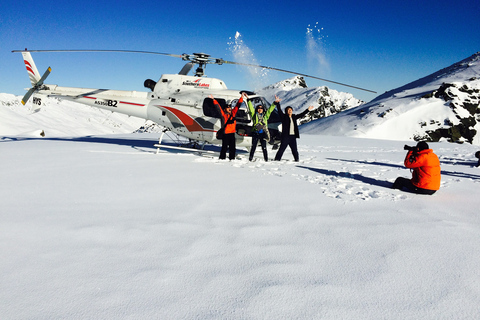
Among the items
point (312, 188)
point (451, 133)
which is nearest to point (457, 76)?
point (451, 133)

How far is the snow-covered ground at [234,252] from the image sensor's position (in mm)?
1824

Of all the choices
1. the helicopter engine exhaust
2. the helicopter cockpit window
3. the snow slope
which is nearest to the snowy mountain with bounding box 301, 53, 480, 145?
the helicopter cockpit window

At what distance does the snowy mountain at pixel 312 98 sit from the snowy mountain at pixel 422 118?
122ft

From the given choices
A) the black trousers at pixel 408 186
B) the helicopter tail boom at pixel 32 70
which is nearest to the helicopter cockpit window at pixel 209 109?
the black trousers at pixel 408 186

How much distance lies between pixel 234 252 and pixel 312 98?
103 meters

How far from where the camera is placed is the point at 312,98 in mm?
100250

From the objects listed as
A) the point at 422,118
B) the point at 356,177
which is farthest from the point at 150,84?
the point at 422,118

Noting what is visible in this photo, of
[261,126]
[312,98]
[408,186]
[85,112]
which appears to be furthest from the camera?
[85,112]

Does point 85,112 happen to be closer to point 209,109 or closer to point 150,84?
point 150,84

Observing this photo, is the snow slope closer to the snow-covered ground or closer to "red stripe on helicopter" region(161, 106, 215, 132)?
the snow-covered ground

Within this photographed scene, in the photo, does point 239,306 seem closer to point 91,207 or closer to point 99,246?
point 99,246

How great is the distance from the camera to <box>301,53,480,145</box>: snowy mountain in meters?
A: 38.9

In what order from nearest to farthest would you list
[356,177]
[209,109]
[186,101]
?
1. [356,177]
2. [209,109]
3. [186,101]

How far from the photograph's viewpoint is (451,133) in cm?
4116
